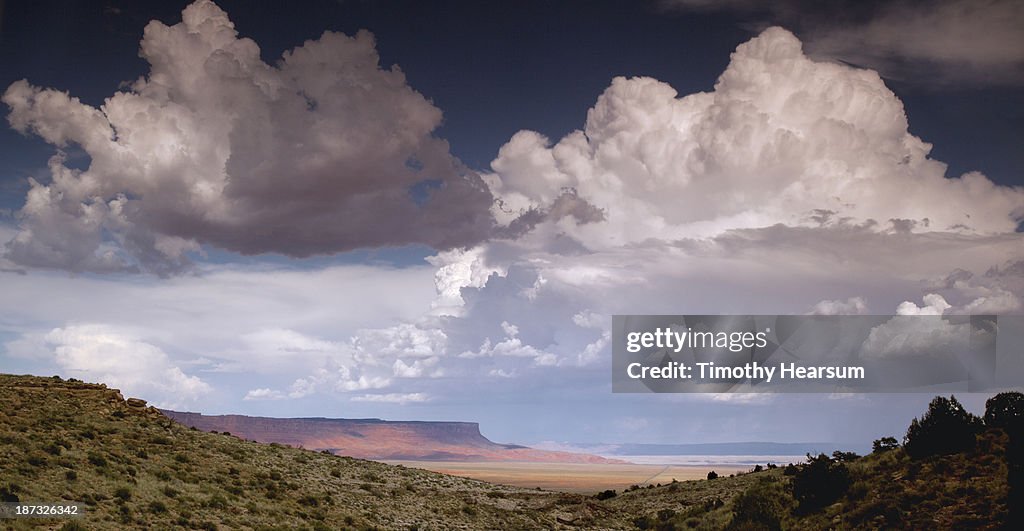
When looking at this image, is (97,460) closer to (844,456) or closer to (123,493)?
(123,493)

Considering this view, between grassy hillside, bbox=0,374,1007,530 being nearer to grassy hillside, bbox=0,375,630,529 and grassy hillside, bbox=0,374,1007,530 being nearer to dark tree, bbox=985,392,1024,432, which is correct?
grassy hillside, bbox=0,375,630,529

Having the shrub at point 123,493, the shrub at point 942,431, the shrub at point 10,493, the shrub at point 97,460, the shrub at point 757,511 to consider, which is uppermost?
the shrub at point 942,431

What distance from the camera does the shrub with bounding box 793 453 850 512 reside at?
49094 mm

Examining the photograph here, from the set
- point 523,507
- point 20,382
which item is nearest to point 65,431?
point 20,382

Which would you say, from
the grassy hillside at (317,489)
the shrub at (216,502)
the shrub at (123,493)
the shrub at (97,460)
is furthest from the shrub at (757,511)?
the shrub at (97,460)

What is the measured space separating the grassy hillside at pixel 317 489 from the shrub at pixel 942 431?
0.84 m

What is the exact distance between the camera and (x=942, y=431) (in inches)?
1933

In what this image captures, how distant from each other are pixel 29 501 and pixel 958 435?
50466 mm

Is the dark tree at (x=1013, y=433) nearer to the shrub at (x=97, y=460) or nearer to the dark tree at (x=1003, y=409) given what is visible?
the dark tree at (x=1003, y=409)

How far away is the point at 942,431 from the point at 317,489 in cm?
3919

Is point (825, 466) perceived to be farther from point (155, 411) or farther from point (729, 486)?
point (155, 411)

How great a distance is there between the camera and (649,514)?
5950 centimetres

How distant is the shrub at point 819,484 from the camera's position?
49.1 m

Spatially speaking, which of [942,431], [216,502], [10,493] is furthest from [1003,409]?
[10,493]
